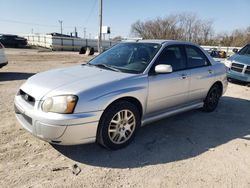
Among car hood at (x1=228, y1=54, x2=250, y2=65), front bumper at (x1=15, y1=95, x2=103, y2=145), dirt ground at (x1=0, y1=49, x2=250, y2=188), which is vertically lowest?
dirt ground at (x1=0, y1=49, x2=250, y2=188)

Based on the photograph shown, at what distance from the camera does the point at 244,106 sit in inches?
266

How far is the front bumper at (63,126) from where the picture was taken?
3207 mm

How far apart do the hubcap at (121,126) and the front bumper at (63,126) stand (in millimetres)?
327

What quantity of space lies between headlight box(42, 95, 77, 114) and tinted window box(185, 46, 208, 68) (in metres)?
2.67

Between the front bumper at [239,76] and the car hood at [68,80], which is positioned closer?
the car hood at [68,80]

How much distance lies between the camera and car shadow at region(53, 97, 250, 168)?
3621mm

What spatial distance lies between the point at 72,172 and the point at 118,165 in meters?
0.60

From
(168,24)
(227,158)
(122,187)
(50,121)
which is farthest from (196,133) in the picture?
(168,24)

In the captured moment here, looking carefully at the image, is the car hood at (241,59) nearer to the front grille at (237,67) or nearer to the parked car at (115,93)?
the front grille at (237,67)

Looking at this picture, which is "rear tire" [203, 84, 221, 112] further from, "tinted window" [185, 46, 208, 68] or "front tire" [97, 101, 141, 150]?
"front tire" [97, 101, 141, 150]

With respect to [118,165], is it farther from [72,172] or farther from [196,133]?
[196,133]

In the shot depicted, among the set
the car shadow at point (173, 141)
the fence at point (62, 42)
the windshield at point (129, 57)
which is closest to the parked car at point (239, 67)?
the car shadow at point (173, 141)

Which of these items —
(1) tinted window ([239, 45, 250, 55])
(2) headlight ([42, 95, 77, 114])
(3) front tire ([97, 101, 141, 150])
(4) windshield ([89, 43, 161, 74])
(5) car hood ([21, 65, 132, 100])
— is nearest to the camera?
(2) headlight ([42, 95, 77, 114])

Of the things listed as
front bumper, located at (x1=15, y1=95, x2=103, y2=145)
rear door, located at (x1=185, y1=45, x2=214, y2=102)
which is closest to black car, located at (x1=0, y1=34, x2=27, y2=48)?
rear door, located at (x1=185, y1=45, x2=214, y2=102)
